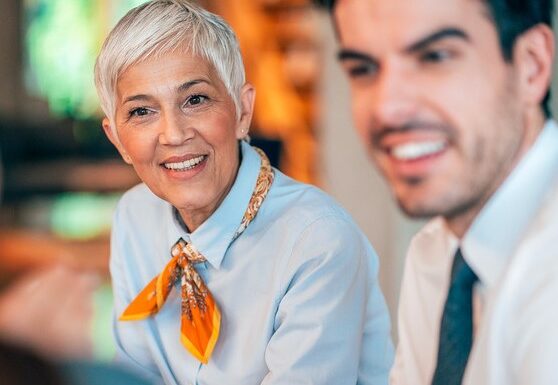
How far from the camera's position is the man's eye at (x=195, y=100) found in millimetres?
833

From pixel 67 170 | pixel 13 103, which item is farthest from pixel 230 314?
pixel 13 103

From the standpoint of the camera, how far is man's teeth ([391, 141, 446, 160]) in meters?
0.73

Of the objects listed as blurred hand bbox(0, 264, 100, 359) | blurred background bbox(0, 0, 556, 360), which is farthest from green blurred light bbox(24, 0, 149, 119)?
blurred hand bbox(0, 264, 100, 359)

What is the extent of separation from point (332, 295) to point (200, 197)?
0.51ft

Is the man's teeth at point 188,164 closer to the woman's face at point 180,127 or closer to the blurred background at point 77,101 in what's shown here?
the woman's face at point 180,127

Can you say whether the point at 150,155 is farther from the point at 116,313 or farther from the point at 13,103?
the point at 13,103

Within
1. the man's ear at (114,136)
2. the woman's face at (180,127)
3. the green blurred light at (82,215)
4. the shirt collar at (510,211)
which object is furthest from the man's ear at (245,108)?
the green blurred light at (82,215)

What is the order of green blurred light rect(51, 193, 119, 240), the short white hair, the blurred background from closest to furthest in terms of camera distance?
the short white hair → green blurred light rect(51, 193, 119, 240) → the blurred background

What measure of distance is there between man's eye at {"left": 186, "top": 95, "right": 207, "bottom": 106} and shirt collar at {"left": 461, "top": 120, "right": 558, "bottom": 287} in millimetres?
267

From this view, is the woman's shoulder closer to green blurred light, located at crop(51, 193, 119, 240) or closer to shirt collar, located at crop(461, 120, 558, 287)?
shirt collar, located at crop(461, 120, 558, 287)

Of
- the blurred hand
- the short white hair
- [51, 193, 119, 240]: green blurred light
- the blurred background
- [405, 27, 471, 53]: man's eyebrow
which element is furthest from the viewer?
the blurred background

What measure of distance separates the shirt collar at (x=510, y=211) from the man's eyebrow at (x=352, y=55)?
0.16 m

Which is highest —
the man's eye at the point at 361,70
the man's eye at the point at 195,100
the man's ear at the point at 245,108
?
the man's eye at the point at 361,70

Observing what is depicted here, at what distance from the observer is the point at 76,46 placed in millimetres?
5762
